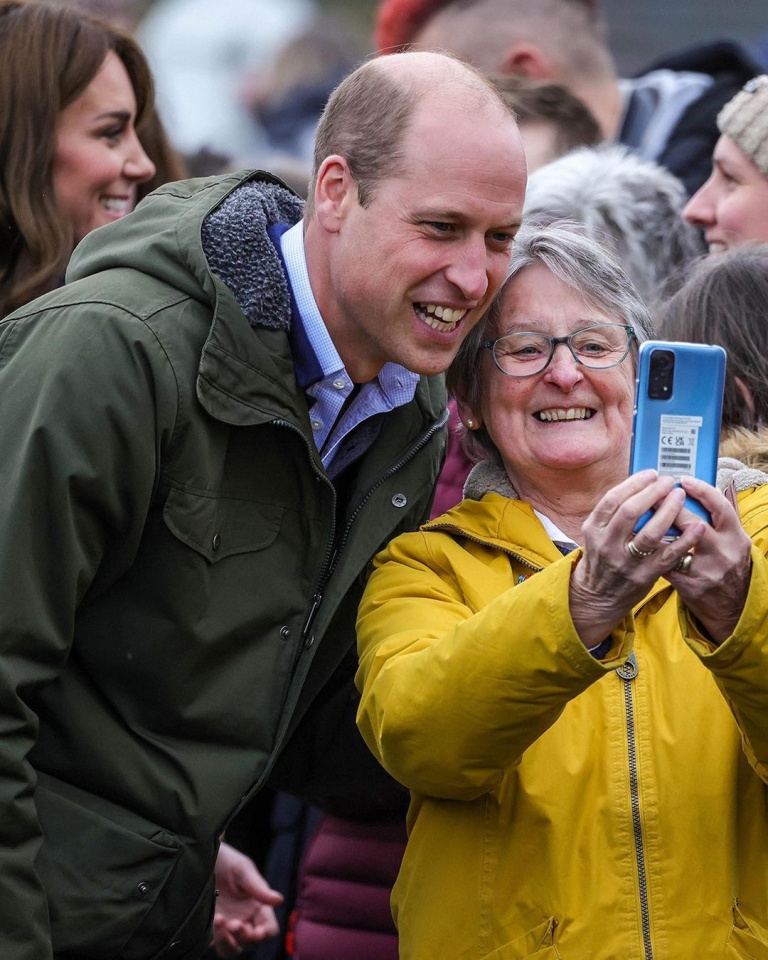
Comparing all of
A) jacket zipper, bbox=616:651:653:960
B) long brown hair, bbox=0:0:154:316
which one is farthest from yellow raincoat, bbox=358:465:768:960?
long brown hair, bbox=0:0:154:316

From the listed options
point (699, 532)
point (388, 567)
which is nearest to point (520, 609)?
point (699, 532)

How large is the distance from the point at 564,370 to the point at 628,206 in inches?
60.6

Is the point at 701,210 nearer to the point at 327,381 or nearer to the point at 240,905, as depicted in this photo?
the point at 327,381

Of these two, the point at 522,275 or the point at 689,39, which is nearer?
the point at 522,275

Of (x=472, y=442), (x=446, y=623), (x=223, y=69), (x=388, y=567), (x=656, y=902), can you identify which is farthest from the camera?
(x=223, y=69)

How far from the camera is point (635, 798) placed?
96.6 inches

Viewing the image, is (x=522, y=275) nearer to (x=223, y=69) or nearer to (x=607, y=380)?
(x=607, y=380)

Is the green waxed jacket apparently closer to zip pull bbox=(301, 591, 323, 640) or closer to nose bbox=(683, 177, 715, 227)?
zip pull bbox=(301, 591, 323, 640)

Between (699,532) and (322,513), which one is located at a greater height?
(699,532)

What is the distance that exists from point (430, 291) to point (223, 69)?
7.92 metres

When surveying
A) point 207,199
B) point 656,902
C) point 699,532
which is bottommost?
point 656,902

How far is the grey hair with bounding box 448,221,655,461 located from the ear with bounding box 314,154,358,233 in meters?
0.35

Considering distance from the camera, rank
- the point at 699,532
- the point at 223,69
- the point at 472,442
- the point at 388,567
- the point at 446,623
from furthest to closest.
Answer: the point at 223,69
the point at 472,442
the point at 388,567
the point at 446,623
the point at 699,532

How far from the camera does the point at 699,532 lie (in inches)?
84.5
